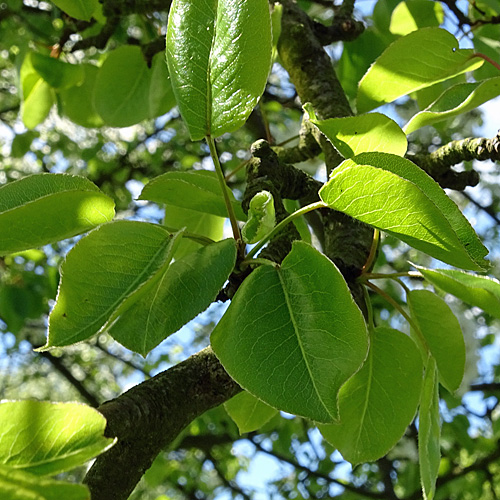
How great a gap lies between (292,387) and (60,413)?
0.16 m

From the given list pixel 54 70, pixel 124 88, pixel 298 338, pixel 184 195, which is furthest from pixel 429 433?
pixel 54 70

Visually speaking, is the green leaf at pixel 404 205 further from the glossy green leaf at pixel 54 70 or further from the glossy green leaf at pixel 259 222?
the glossy green leaf at pixel 54 70

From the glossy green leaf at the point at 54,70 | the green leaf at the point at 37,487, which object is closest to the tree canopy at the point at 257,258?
the green leaf at the point at 37,487

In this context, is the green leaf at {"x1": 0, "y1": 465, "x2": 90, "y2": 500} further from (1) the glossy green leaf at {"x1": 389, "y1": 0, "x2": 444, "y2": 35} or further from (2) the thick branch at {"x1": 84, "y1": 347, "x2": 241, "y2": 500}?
(1) the glossy green leaf at {"x1": 389, "y1": 0, "x2": 444, "y2": 35}

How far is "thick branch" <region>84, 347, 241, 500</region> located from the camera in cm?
46

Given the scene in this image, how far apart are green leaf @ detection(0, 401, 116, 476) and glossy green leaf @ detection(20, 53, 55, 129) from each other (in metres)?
1.02

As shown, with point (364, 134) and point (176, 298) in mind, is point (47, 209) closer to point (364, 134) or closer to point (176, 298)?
point (176, 298)

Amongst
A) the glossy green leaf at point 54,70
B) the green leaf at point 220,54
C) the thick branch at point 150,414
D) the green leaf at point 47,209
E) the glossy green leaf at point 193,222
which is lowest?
the glossy green leaf at point 193,222

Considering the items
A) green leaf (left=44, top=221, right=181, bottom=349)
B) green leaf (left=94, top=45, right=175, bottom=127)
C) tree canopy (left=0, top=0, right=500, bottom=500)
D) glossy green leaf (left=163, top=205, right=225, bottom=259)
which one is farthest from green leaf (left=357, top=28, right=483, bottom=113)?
green leaf (left=94, top=45, right=175, bottom=127)

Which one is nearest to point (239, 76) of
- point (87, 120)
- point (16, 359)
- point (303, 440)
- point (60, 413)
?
point (60, 413)

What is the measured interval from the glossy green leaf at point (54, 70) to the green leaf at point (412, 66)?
636mm

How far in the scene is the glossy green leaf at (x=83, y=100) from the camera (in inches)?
49.5

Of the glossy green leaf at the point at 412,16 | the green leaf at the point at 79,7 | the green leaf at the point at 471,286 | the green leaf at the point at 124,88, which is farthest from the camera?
the glossy green leaf at the point at 412,16

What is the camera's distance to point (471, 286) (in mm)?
544
